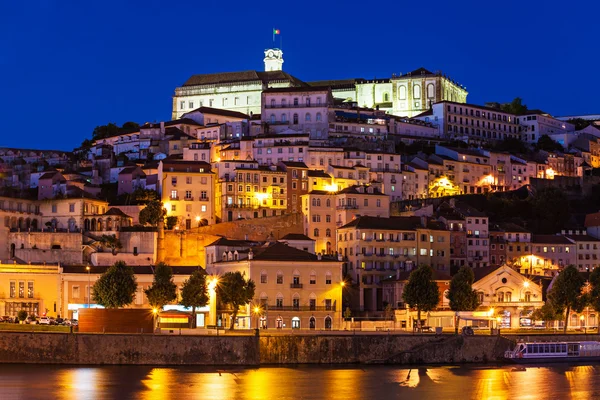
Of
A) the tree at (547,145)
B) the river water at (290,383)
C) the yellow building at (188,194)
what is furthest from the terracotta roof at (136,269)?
the tree at (547,145)

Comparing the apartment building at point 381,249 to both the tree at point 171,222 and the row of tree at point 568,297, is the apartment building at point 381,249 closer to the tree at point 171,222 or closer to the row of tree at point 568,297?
the row of tree at point 568,297

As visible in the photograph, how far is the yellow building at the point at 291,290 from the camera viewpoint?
70000 millimetres

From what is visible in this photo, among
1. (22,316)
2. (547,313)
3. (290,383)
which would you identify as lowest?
(290,383)

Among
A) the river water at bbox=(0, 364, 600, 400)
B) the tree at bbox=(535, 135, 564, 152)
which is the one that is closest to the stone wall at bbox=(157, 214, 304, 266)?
the river water at bbox=(0, 364, 600, 400)

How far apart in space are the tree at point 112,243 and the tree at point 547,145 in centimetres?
5894

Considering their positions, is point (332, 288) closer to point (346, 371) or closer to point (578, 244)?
point (346, 371)

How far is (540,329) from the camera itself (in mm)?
72000

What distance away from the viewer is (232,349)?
192ft

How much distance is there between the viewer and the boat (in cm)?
6338

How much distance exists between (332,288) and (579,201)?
44980 millimetres

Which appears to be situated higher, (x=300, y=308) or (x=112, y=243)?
(x=112, y=243)

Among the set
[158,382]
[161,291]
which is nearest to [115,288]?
[161,291]

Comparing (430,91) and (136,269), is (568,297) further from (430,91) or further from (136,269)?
(430,91)

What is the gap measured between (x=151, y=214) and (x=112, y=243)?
5.72m
